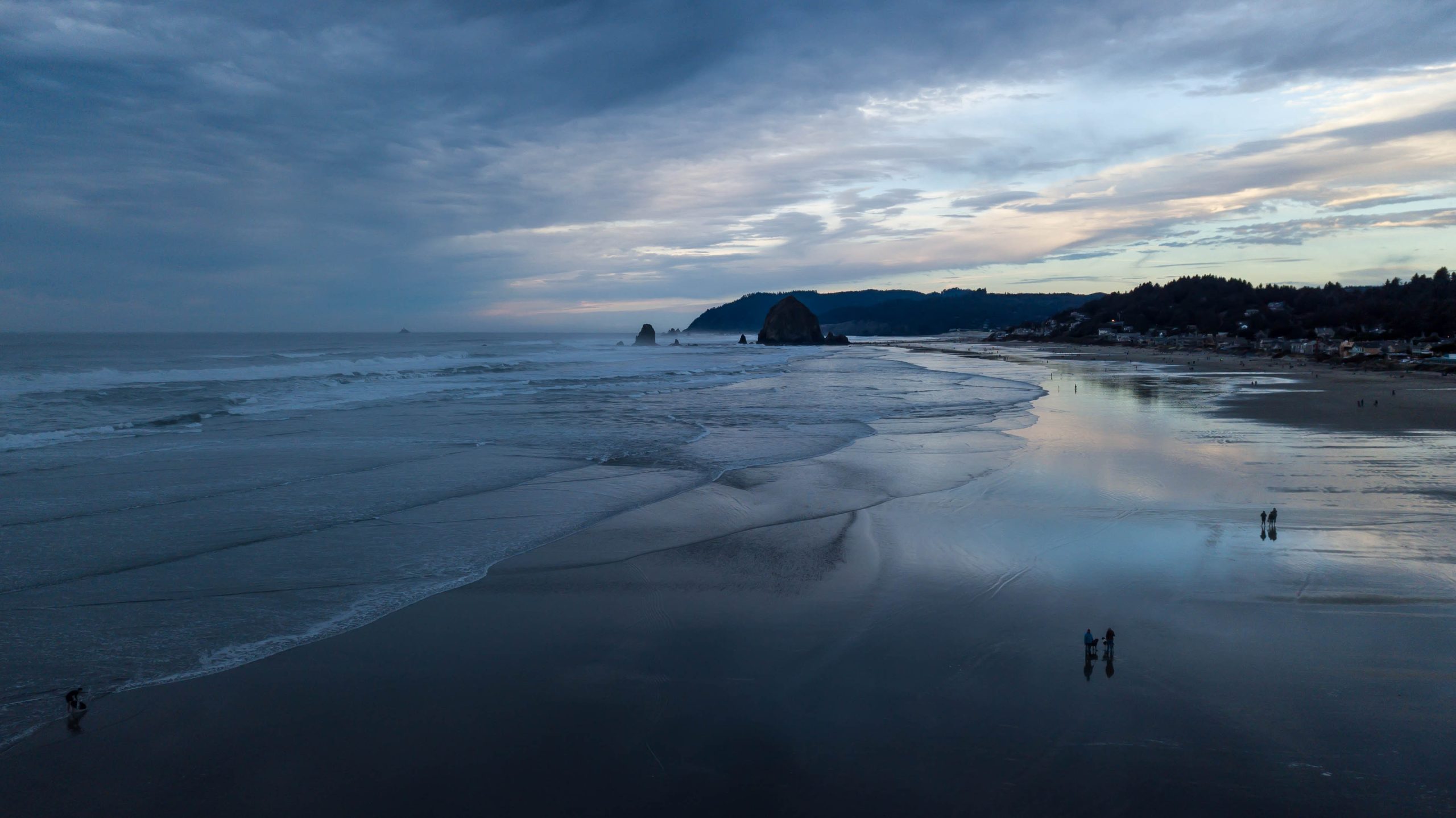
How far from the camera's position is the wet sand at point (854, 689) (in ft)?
16.5

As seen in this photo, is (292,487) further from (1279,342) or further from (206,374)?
(1279,342)

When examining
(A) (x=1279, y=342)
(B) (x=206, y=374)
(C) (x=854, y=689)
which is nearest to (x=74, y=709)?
(C) (x=854, y=689)

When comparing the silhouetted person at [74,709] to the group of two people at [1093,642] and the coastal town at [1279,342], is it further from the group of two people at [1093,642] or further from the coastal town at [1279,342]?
the coastal town at [1279,342]

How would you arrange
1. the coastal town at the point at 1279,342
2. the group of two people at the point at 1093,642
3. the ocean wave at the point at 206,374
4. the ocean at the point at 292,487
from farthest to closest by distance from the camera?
the coastal town at the point at 1279,342
the ocean wave at the point at 206,374
the ocean at the point at 292,487
the group of two people at the point at 1093,642

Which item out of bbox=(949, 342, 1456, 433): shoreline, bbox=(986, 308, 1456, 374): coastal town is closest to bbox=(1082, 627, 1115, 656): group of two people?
bbox=(949, 342, 1456, 433): shoreline

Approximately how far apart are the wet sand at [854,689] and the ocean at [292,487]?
859 millimetres

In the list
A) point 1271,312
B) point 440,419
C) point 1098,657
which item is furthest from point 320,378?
point 1271,312

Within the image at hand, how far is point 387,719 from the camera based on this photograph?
19.4 ft

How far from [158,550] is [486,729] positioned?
24.2 feet

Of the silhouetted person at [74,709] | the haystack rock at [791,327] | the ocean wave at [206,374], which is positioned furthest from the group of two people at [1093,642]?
the haystack rock at [791,327]

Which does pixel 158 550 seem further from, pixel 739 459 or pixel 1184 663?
pixel 1184 663

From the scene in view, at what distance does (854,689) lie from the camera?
252 inches

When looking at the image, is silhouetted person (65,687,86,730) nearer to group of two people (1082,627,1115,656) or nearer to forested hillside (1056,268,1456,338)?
group of two people (1082,627,1115,656)

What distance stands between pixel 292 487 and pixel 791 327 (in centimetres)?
12757
